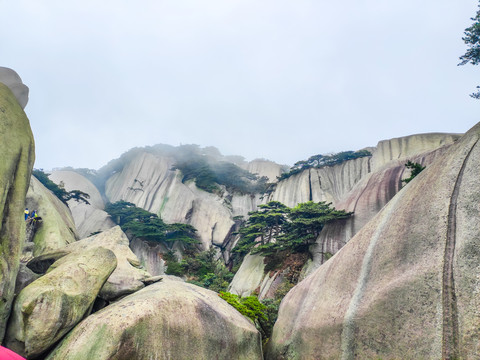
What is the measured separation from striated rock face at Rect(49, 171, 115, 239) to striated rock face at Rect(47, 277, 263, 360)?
2288 cm

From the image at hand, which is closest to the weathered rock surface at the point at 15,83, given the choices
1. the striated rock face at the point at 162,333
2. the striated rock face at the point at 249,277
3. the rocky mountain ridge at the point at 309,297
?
the rocky mountain ridge at the point at 309,297

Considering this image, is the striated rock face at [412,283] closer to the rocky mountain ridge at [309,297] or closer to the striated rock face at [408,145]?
the rocky mountain ridge at [309,297]

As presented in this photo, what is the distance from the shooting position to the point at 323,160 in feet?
97.8

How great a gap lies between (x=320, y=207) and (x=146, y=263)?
1519cm

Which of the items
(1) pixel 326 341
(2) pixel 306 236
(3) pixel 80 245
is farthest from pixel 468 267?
(2) pixel 306 236

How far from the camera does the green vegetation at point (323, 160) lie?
28344 mm

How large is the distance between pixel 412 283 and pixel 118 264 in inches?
303

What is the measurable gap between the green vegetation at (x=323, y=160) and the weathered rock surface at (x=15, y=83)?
2449 centimetres

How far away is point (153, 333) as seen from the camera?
190 inches

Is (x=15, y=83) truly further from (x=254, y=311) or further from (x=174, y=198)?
(x=174, y=198)

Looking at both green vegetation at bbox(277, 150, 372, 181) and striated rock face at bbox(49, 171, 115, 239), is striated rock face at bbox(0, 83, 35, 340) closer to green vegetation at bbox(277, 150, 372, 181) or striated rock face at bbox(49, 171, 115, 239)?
striated rock face at bbox(49, 171, 115, 239)

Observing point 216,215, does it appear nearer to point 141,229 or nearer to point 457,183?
point 141,229

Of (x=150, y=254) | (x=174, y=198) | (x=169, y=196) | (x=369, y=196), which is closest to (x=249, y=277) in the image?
(x=369, y=196)

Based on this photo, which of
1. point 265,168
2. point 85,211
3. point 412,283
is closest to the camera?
point 412,283
